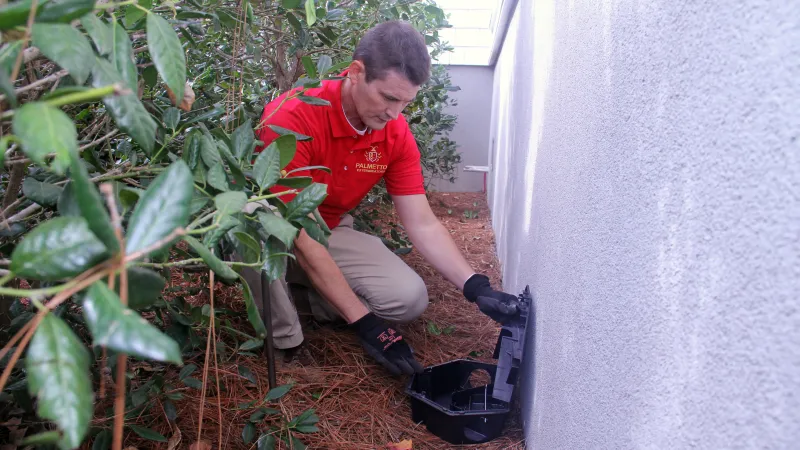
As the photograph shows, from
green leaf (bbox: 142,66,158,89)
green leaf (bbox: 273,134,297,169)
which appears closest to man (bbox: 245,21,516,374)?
green leaf (bbox: 142,66,158,89)

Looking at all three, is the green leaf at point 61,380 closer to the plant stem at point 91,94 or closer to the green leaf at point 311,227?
the plant stem at point 91,94

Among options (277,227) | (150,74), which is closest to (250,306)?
(277,227)

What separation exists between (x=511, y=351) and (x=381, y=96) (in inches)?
38.1

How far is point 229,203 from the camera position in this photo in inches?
27.2

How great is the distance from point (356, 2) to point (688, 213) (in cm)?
222

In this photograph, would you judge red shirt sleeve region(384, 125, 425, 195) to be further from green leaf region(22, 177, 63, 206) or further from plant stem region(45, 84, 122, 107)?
plant stem region(45, 84, 122, 107)

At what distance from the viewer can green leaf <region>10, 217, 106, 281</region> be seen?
0.43 meters

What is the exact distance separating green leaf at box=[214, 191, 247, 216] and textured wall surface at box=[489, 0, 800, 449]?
51cm

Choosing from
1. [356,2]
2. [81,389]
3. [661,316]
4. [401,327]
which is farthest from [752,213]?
[356,2]

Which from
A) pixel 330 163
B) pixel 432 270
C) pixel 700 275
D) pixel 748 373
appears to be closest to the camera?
pixel 748 373

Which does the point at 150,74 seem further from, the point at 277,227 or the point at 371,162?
the point at 371,162

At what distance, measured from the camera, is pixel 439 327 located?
2688mm

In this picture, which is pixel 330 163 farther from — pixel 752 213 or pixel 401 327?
pixel 752 213

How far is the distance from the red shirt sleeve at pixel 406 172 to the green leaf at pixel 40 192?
1703mm
